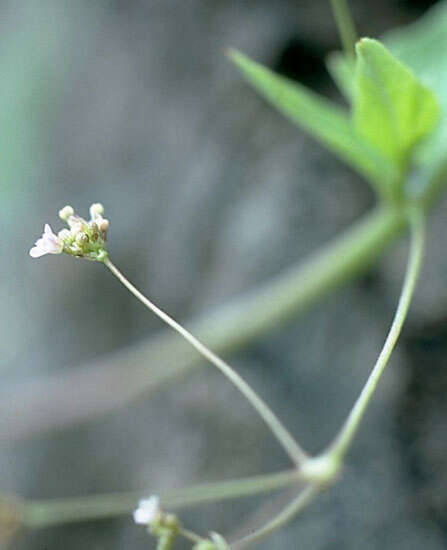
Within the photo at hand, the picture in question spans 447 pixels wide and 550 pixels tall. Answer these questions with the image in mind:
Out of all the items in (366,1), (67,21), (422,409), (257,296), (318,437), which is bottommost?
(422,409)

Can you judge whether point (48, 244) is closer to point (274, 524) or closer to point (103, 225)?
point (103, 225)

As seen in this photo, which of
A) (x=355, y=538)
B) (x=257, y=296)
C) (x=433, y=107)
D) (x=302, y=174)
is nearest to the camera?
(x=433, y=107)

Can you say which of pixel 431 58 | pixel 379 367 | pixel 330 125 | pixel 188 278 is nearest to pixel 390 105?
pixel 330 125

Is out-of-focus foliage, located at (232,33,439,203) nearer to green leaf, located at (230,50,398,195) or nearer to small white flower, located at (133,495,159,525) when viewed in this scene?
green leaf, located at (230,50,398,195)

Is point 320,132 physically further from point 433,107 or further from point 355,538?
point 355,538

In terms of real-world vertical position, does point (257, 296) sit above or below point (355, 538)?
above

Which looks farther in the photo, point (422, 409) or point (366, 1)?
point (366, 1)

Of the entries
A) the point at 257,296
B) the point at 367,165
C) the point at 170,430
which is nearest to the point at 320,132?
the point at 367,165

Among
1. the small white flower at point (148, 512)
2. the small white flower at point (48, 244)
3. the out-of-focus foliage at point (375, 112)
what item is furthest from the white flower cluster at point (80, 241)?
the out-of-focus foliage at point (375, 112)
